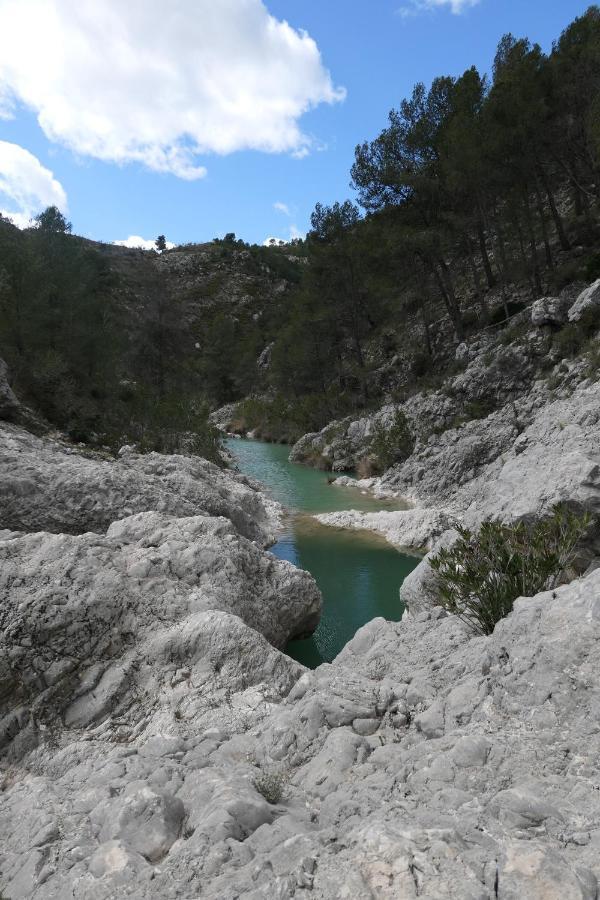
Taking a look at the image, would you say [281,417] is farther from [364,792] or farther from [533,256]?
[364,792]

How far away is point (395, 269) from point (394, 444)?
13749 millimetres

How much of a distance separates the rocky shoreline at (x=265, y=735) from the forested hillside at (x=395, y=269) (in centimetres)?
1517

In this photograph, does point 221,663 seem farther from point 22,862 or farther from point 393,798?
point 393,798

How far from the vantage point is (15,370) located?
869 inches

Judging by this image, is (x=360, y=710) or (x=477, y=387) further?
(x=477, y=387)

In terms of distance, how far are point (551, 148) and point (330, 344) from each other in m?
21.4

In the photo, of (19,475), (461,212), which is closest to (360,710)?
(19,475)

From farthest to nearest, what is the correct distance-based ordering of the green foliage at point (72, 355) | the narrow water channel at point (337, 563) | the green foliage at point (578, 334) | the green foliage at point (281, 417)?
the green foliage at point (281, 417)
the green foliage at point (578, 334)
the green foliage at point (72, 355)
the narrow water channel at point (337, 563)

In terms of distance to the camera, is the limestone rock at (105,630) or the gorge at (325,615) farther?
the limestone rock at (105,630)

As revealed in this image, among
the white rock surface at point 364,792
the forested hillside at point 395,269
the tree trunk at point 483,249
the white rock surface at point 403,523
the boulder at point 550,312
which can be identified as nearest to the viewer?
the white rock surface at point 364,792

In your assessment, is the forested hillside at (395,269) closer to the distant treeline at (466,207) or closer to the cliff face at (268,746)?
the distant treeline at (466,207)


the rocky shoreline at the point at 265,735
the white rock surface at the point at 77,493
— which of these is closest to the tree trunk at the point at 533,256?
the rocky shoreline at the point at 265,735

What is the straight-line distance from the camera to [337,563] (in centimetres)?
1684

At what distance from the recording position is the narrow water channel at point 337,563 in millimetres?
12159
